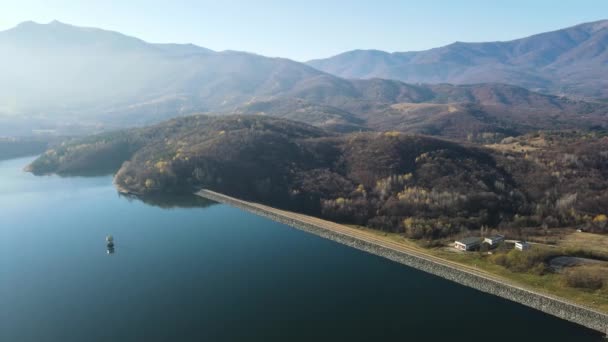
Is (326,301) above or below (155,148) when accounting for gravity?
below

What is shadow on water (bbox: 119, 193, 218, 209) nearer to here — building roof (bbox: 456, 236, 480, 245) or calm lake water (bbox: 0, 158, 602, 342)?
calm lake water (bbox: 0, 158, 602, 342)

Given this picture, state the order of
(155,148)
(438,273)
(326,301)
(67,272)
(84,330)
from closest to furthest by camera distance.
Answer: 1. (84,330)
2. (326,301)
3. (438,273)
4. (67,272)
5. (155,148)

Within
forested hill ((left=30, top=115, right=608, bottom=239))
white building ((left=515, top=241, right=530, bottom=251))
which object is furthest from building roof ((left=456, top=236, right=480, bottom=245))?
forested hill ((left=30, top=115, right=608, bottom=239))

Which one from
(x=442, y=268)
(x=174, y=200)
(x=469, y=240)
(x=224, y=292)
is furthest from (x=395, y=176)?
(x=174, y=200)

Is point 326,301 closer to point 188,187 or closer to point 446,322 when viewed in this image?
point 446,322

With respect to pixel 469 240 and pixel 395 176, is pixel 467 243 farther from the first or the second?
pixel 395 176

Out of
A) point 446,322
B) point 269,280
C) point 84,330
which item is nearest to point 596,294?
point 446,322

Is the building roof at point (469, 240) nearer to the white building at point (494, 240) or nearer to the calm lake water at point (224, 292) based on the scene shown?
the white building at point (494, 240)
